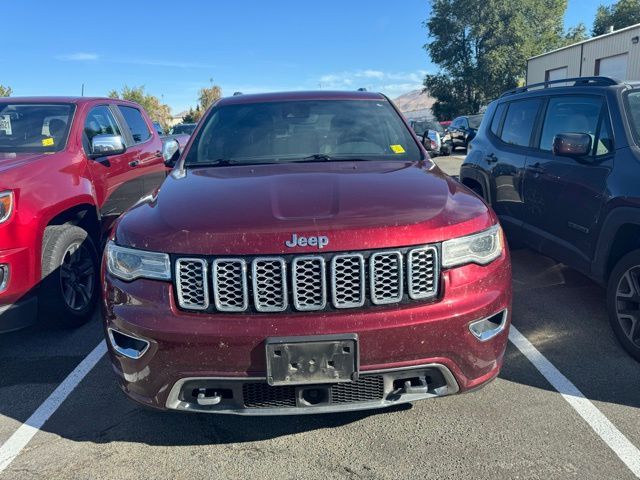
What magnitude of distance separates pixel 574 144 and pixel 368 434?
101 inches

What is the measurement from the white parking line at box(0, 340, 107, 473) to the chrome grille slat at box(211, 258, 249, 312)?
1435 mm

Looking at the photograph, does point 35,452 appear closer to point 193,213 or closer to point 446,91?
point 193,213

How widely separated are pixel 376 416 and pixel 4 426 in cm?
209

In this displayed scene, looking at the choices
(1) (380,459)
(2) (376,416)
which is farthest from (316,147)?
(1) (380,459)

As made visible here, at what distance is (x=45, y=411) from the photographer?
3.05m

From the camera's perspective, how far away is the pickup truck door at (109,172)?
189 inches

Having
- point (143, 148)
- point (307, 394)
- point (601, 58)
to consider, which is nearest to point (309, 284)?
point (307, 394)

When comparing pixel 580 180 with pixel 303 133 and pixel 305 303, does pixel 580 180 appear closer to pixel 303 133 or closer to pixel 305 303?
pixel 303 133

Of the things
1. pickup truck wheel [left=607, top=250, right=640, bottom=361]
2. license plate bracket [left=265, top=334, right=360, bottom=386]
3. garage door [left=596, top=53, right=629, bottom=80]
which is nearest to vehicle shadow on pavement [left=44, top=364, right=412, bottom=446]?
license plate bracket [left=265, top=334, right=360, bottom=386]

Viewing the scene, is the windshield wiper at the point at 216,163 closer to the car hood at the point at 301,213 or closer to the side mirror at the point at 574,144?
the car hood at the point at 301,213

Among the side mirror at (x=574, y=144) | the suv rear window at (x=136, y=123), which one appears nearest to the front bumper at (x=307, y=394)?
the side mirror at (x=574, y=144)

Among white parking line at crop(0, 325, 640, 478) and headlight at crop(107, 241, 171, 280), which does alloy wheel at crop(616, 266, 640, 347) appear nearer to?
white parking line at crop(0, 325, 640, 478)

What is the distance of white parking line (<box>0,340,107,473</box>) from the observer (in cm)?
267

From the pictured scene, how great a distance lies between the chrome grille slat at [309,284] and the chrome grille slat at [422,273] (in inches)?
15.2
